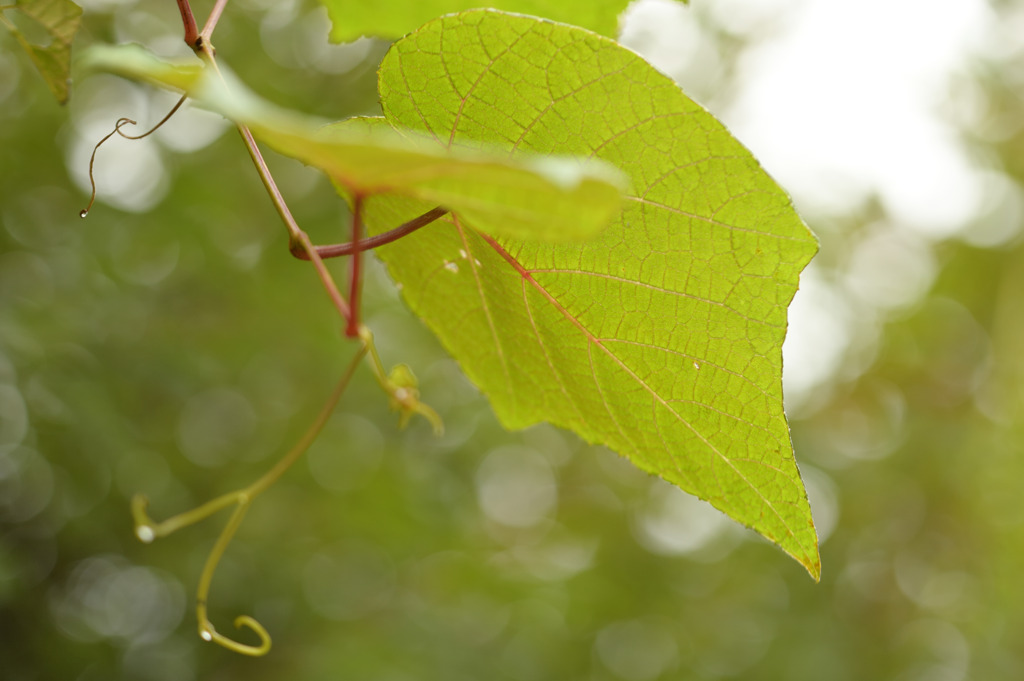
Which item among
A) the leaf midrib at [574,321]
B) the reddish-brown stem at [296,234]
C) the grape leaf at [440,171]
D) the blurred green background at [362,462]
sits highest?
the grape leaf at [440,171]

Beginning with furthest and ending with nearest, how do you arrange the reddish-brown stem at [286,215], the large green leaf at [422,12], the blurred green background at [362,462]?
the blurred green background at [362,462] → the large green leaf at [422,12] → the reddish-brown stem at [286,215]

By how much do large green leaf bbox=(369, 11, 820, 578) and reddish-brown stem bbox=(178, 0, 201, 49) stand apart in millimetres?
99

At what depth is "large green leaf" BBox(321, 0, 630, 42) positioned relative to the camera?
55 cm

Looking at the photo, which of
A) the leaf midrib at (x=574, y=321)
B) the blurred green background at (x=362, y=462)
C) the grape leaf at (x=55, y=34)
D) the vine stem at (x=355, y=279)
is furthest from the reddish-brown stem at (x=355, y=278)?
the blurred green background at (x=362, y=462)

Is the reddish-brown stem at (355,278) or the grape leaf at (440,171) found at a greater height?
the grape leaf at (440,171)

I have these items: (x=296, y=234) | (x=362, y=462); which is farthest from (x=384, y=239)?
(x=362, y=462)

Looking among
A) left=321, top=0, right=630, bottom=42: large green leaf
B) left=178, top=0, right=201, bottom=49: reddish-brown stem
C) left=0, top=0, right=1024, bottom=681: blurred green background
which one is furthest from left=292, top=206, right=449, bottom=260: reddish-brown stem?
left=0, top=0, right=1024, bottom=681: blurred green background

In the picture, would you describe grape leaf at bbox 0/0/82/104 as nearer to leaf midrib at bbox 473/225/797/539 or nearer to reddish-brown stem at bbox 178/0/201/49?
reddish-brown stem at bbox 178/0/201/49

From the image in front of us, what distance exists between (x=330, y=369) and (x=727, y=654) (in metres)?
1.84

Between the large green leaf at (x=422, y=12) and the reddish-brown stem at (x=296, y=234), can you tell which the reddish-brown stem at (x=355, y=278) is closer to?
the reddish-brown stem at (x=296, y=234)

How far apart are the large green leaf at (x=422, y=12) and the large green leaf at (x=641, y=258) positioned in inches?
8.8

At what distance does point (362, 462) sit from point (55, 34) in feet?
5.57

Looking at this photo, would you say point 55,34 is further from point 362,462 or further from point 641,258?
point 362,462

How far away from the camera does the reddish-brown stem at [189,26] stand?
38cm
